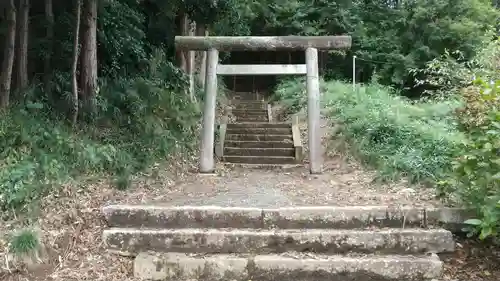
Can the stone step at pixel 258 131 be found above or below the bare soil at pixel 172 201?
above

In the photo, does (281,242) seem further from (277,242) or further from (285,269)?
(285,269)

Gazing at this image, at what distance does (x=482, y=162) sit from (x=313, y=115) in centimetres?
406

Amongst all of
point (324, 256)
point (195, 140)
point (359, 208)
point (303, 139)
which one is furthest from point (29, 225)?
point (303, 139)

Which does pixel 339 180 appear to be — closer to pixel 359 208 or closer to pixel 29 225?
pixel 359 208

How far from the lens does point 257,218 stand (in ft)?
15.6

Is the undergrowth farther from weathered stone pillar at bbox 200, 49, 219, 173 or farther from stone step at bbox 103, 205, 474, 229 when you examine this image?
stone step at bbox 103, 205, 474, 229

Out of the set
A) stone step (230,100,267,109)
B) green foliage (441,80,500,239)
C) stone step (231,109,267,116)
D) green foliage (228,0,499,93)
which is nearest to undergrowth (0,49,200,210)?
green foliage (441,80,500,239)

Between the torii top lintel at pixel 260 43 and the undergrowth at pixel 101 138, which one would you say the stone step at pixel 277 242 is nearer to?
the undergrowth at pixel 101 138

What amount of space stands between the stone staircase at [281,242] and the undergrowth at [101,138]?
0.93 m

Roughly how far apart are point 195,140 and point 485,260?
660 cm

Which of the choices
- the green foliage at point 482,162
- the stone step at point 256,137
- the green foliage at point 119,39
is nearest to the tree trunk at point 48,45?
the green foliage at point 119,39

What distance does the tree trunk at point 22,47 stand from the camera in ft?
22.2

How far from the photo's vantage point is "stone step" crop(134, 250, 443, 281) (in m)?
4.14

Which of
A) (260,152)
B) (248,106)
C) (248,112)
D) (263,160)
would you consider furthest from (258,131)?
(248,106)
